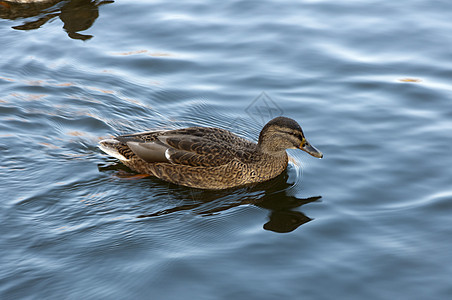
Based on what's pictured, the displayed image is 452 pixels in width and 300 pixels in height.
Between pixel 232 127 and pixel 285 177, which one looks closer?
pixel 285 177

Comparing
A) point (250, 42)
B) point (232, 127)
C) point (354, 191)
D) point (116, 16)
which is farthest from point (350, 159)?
point (116, 16)

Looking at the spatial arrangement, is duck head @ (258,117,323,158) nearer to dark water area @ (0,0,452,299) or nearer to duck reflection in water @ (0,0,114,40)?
dark water area @ (0,0,452,299)

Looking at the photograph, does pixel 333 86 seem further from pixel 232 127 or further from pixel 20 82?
pixel 20 82

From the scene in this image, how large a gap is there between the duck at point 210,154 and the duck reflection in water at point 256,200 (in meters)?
0.10

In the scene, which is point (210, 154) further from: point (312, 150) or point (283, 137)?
point (312, 150)

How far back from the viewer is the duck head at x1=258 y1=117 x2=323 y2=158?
7.88 metres

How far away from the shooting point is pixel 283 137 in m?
7.97

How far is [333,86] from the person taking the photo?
968cm

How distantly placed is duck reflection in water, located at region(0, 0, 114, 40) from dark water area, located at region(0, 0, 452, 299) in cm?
4

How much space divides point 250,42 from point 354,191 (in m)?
4.23

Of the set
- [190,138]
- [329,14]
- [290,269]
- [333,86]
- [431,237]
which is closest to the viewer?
[290,269]

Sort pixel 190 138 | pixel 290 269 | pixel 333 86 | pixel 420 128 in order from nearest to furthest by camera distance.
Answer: pixel 290 269, pixel 190 138, pixel 420 128, pixel 333 86

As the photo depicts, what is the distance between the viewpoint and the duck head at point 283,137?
7.88 metres

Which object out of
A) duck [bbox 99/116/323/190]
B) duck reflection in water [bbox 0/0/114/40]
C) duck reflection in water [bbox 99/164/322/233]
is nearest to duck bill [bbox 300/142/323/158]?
duck [bbox 99/116/323/190]
